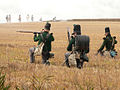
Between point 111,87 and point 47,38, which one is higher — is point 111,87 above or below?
below

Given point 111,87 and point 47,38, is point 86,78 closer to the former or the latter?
point 111,87

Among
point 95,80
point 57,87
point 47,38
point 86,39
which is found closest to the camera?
point 57,87

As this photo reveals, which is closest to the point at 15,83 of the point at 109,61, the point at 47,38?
the point at 47,38

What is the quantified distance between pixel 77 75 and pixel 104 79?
2.07 ft

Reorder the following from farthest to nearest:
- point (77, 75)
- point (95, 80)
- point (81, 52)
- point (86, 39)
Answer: point (81, 52), point (86, 39), point (77, 75), point (95, 80)

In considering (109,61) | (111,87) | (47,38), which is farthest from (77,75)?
(109,61)

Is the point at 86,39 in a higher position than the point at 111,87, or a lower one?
higher

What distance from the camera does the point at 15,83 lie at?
14.3 feet

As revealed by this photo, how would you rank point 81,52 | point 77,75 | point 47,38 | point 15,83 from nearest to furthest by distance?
point 15,83 < point 77,75 < point 81,52 < point 47,38

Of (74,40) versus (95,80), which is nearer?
(95,80)

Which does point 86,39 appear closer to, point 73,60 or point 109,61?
point 73,60

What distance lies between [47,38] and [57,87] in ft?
13.4

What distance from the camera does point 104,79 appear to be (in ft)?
15.6

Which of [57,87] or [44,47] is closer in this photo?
[57,87]
